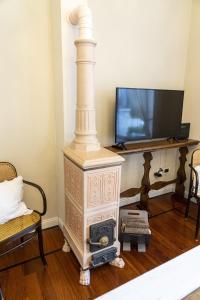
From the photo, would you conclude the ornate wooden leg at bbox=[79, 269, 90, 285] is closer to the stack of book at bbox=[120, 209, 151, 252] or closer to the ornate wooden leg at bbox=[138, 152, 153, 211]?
the stack of book at bbox=[120, 209, 151, 252]

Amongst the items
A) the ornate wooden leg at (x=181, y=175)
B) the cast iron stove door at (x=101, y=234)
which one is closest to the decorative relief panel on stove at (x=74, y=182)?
the cast iron stove door at (x=101, y=234)

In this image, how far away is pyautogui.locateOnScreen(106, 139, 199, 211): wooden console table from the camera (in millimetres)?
2316

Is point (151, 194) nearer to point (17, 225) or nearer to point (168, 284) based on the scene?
point (168, 284)

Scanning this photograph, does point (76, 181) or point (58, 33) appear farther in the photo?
point (58, 33)

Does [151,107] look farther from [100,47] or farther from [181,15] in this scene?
[181,15]

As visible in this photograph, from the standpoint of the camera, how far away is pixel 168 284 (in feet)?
4.18

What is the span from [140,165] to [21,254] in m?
1.66

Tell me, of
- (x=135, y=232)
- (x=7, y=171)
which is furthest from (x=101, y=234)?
(x=7, y=171)

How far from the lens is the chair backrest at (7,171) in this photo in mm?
1881

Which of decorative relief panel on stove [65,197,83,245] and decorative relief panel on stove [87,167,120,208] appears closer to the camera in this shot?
decorative relief panel on stove [87,167,120,208]

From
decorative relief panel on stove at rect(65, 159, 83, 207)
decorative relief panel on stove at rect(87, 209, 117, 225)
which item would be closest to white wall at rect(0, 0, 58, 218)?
decorative relief panel on stove at rect(65, 159, 83, 207)

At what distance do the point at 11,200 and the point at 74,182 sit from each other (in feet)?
1.67

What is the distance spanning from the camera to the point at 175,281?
4.27 ft

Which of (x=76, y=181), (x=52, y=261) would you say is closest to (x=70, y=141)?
(x=76, y=181)
